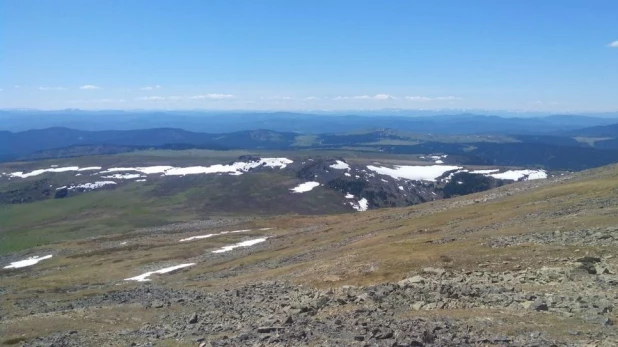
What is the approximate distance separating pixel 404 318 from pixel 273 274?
98.4 feet

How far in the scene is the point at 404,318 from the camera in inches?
1100

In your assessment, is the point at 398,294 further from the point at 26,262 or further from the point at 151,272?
the point at 26,262

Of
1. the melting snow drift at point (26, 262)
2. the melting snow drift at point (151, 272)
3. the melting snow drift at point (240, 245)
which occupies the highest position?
the melting snow drift at point (151, 272)

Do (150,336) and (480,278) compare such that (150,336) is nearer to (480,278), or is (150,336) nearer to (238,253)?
(480,278)

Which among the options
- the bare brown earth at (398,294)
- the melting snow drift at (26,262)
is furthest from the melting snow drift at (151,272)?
the melting snow drift at (26,262)

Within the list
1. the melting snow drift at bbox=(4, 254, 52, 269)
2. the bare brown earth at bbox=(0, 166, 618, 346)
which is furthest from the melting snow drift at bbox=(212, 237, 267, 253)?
the melting snow drift at bbox=(4, 254, 52, 269)

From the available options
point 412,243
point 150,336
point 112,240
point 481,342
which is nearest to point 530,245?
point 412,243

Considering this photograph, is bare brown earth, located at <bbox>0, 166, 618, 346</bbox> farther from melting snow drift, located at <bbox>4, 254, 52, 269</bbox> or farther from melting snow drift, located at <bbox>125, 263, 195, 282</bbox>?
melting snow drift, located at <bbox>4, 254, 52, 269</bbox>

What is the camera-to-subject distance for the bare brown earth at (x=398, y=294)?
1014 inches

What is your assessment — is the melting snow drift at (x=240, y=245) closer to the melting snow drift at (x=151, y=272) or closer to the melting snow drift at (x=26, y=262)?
the melting snow drift at (x=151, y=272)

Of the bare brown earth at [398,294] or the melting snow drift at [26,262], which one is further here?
the melting snow drift at [26,262]

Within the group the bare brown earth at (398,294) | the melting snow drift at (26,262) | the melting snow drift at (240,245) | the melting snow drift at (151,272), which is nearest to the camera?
the bare brown earth at (398,294)

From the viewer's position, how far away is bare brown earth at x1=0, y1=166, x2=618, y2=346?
25.8m

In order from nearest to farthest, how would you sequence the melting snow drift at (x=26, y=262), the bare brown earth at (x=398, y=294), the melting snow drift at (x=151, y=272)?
the bare brown earth at (x=398, y=294)
the melting snow drift at (x=151, y=272)
the melting snow drift at (x=26, y=262)
